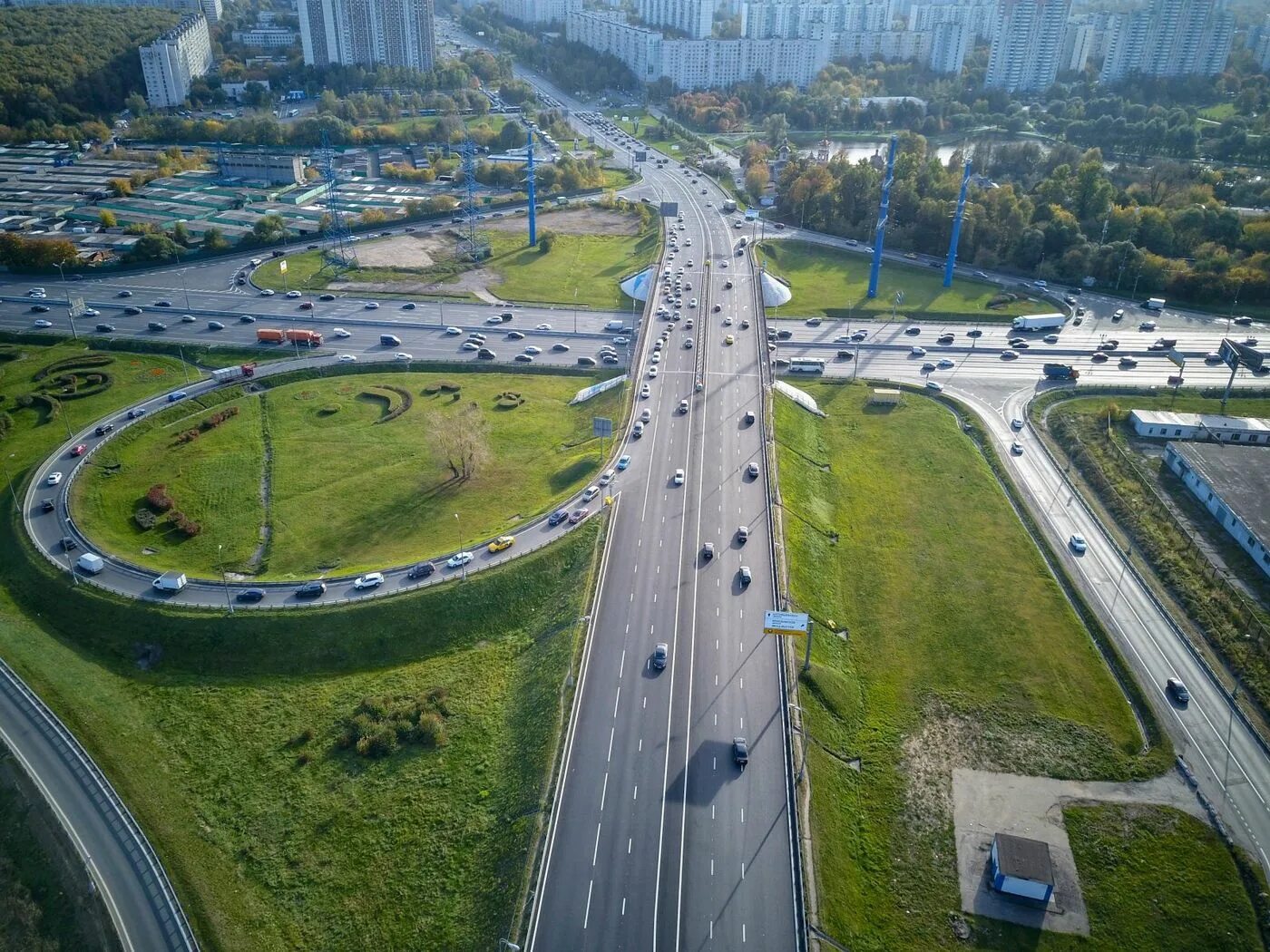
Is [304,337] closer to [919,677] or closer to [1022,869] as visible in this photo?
[919,677]

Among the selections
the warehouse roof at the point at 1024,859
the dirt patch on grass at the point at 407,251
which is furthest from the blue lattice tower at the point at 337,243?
the warehouse roof at the point at 1024,859

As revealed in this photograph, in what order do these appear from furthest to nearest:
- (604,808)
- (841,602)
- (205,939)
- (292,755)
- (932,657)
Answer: (841,602) < (932,657) < (292,755) < (604,808) < (205,939)

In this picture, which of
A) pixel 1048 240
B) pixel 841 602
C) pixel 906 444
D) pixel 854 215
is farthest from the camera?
pixel 854 215

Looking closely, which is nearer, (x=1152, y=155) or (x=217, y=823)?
(x=217, y=823)

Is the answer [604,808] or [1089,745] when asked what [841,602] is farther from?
[604,808]

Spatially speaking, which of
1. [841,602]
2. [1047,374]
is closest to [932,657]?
[841,602]

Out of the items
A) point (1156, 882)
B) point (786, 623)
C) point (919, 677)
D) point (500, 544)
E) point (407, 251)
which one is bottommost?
point (1156, 882)

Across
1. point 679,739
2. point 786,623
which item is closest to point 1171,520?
A: point 786,623

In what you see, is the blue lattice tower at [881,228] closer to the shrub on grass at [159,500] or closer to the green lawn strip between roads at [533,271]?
the green lawn strip between roads at [533,271]

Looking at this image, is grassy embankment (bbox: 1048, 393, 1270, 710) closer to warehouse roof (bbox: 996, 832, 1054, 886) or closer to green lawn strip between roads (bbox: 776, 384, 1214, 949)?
green lawn strip between roads (bbox: 776, 384, 1214, 949)
